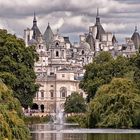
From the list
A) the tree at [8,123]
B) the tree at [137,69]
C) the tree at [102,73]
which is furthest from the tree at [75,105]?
the tree at [8,123]

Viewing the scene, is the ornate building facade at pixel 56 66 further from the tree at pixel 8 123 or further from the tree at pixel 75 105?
the tree at pixel 8 123

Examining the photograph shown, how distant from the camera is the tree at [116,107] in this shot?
47034mm

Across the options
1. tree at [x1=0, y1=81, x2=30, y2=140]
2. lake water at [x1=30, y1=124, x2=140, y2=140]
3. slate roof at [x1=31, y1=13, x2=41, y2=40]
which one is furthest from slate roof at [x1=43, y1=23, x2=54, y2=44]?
tree at [x1=0, y1=81, x2=30, y2=140]

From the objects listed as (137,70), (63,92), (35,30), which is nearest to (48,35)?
(35,30)

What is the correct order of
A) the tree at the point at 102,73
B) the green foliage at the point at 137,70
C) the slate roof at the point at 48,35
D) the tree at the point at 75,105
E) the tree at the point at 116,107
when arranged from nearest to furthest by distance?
the tree at the point at 116,107
the green foliage at the point at 137,70
the tree at the point at 102,73
the tree at the point at 75,105
the slate roof at the point at 48,35

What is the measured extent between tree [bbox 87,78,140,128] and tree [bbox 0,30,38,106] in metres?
7.23

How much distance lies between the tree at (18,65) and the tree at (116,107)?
23.7 feet

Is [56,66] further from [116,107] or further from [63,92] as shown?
[116,107]

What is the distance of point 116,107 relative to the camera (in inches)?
1890

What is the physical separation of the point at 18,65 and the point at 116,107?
10954 millimetres

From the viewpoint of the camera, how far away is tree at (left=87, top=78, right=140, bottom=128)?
4703 centimetres

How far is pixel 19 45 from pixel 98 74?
54.7ft

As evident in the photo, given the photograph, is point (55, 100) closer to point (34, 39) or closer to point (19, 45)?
point (34, 39)

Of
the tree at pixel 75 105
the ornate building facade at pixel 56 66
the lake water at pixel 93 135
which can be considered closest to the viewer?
the lake water at pixel 93 135
